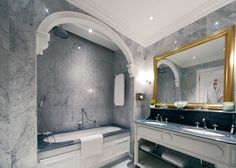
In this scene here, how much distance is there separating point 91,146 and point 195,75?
2199 mm

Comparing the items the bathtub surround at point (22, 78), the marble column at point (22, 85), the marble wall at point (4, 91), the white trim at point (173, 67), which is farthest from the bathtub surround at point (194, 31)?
the marble wall at point (4, 91)

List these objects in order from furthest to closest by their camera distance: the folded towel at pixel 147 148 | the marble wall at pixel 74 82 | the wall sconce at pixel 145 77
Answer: the wall sconce at pixel 145 77
the marble wall at pixel 74 82
the folded towel at pixel 147 148

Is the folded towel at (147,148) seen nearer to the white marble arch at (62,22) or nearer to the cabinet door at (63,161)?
the cabinet door at (63,161)

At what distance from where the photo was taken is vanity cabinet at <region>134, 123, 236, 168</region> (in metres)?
1.16

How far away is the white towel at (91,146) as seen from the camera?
6.39 ft

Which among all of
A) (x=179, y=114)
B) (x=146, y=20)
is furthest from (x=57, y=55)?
(x=179, y=114)

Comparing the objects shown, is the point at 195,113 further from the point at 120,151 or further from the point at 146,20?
the point at 146,20

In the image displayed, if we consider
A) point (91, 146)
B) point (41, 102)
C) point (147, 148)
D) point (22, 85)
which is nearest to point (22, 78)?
point (22, 85)

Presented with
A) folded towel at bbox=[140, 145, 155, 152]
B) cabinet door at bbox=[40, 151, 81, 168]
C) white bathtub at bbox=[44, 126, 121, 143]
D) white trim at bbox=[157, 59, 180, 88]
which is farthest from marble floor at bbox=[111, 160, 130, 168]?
white trim at bbox=[157, 59, 180, 88]

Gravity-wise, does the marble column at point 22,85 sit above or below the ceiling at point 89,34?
below

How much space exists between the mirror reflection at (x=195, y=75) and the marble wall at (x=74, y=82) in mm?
1665

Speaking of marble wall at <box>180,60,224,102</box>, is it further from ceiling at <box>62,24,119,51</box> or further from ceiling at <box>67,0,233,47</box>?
ceiling at <box>62,24,119,51</box>

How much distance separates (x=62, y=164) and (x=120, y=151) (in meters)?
1.21

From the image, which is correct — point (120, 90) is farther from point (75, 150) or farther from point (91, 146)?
point (75, 150)
